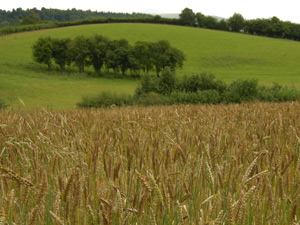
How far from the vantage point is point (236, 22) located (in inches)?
4080

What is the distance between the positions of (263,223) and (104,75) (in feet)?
195

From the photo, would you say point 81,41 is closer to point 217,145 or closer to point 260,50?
point 260,50

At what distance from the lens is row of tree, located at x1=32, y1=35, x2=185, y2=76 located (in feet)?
201

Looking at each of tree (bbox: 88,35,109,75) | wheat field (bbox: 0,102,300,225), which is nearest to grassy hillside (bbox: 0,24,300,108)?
tree (bbox: 88,35,109,75)

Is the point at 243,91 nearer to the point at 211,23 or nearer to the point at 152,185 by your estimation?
the point at 152,185

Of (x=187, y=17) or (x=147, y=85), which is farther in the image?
(x=187, y=17)

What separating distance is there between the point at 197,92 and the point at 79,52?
48315 mm

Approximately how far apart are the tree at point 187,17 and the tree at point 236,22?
1292 centimetres

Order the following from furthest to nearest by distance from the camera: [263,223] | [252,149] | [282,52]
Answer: [282,52] < [252,149] < [263,223]

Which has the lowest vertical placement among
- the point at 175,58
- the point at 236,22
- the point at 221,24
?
the point at 175,58

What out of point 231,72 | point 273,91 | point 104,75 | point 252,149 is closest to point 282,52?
point 231,72

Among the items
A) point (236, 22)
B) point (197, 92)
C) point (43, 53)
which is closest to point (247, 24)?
point (236, 22)

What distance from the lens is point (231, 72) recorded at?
58.6 metres

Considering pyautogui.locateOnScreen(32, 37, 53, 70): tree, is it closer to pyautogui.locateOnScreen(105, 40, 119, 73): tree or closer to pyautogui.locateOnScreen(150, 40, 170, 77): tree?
pyautogui.locateOnScreen(105, 40, 119, 73): tree
